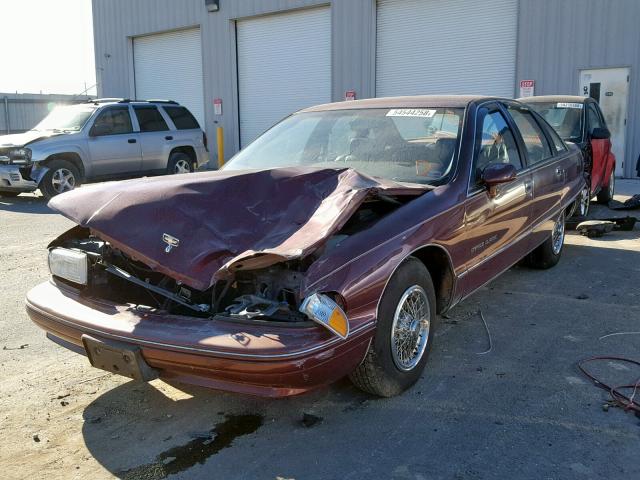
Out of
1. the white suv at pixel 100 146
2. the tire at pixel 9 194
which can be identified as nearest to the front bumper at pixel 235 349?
the white suv at pixel 100 146

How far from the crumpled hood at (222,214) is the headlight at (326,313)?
213mm

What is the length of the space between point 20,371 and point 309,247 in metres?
2.27

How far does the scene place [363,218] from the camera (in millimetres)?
3307

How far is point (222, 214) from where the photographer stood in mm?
3240

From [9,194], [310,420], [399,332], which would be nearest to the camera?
[310,420]

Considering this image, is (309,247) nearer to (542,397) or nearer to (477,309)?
(542,397)

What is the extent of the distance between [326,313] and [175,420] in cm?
114

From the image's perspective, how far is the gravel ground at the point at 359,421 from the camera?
2764 mm

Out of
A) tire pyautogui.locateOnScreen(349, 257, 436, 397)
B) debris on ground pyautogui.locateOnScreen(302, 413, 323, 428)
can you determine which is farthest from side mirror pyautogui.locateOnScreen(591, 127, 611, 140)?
debris on ground pyautogui.locateOnScreen(302, 413, 323, 428)

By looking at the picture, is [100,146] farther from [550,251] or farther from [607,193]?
[607,193]

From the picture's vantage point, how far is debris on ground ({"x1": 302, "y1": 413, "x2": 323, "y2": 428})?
3.15 meters

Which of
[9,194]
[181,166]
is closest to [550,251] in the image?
[181,166]

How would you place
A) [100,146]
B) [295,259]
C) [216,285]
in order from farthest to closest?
[100,146], [216,285], [295,259]

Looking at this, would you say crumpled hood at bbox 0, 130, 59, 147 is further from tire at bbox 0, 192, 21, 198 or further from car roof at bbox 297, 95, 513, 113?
car roof at bbox 297, 95, 513, 113
